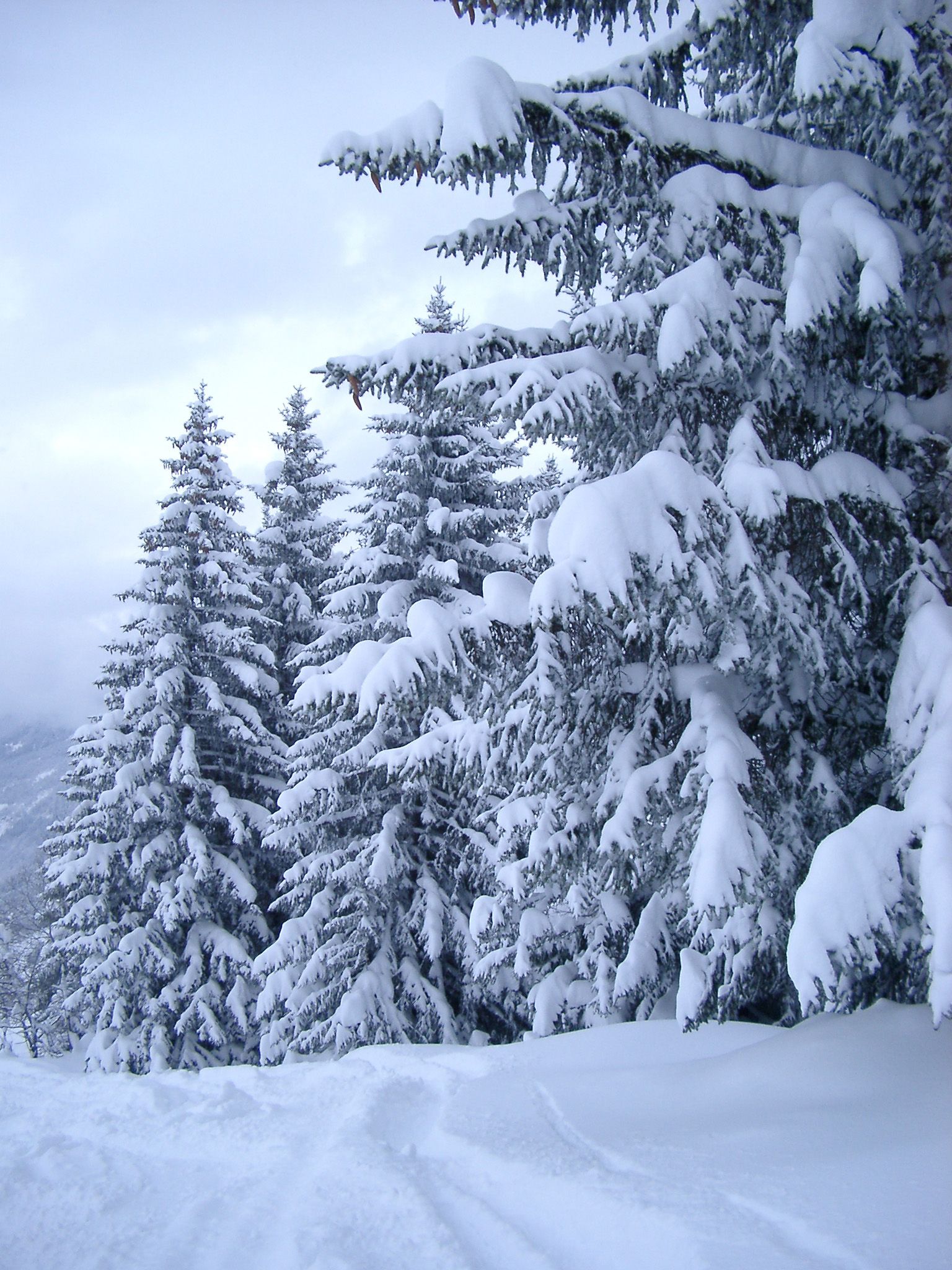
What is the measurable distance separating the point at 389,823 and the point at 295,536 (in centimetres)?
838

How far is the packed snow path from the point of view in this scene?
236cm

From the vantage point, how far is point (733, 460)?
13.8 ft

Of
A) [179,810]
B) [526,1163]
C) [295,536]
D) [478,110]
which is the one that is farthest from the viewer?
[295,536]

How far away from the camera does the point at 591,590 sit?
3.65 metres

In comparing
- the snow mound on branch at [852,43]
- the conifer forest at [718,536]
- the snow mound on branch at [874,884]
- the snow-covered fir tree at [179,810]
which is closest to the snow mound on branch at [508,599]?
the conifer forest at [718,536]

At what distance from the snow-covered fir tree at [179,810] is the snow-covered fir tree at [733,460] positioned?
10.0 meters

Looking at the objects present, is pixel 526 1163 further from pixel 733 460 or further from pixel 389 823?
pixel 389 823

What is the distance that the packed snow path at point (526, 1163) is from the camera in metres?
2.36

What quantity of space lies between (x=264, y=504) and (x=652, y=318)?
15.0 m

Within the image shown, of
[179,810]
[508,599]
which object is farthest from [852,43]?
[179,810]

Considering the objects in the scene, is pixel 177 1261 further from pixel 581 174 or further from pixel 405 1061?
pixel 581 174

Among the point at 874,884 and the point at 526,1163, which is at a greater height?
the point at 874,884

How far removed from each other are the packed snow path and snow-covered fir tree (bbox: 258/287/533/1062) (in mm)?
5624

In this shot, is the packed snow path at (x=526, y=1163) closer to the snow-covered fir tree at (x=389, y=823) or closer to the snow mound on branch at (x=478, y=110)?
the snow mound on branch at (x=478, y=110)
